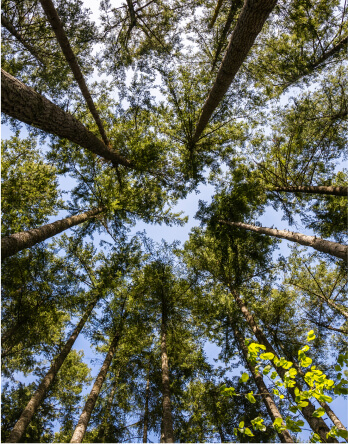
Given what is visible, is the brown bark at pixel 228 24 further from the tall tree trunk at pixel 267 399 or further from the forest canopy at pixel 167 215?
the tall tree trunk at pixel 267 399

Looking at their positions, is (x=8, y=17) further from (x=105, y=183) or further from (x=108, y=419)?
(x=108, y=419)

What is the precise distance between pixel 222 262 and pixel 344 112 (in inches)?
272

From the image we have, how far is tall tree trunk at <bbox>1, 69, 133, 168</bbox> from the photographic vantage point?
3.92 meters

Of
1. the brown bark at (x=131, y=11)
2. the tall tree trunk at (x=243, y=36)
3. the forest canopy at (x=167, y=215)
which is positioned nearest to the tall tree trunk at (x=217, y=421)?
the forest canopy at (x=167, y=215)

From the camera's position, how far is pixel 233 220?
1005cm

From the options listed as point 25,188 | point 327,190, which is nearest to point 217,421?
point 327,190

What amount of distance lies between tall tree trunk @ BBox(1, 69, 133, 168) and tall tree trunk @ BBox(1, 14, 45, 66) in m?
3.81

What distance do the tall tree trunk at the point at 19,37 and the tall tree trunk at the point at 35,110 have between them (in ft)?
12.5

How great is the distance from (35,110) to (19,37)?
4839mm

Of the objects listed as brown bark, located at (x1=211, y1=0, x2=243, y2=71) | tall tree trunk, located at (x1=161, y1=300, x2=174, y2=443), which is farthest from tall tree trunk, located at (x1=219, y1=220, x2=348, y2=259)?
brown bark, located at (x1=211, y1=0, x2=243, y2=71)

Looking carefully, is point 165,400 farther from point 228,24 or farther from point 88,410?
point 228,24

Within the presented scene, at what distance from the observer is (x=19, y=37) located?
275 inches

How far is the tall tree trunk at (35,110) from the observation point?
3917mm

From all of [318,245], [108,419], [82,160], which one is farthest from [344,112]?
[108,419]
